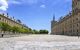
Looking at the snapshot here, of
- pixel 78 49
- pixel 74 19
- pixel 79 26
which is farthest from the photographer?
pixel 74 19

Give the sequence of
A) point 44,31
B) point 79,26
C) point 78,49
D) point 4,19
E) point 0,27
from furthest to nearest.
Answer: point 44,31 → point 4,19 → point 79,26 → point 0,27 → point 78,49

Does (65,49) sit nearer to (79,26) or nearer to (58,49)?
(58,49)

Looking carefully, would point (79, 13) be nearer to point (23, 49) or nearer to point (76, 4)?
point (76, 4)

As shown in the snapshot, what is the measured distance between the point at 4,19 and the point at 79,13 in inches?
1488

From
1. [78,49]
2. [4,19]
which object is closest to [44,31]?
[4,19]

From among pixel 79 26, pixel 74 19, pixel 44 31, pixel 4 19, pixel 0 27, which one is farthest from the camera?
pixel 44 31

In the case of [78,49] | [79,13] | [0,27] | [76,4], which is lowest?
[78,49]

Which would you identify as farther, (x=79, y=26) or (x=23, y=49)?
(x=79, y=26)

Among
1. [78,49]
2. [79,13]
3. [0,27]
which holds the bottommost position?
[78,49]

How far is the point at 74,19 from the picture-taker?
270 ft

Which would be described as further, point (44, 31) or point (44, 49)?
point (44, 31)

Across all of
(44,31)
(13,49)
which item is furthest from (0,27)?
(44,31)

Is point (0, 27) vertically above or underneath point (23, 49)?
above

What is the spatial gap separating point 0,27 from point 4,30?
9.43ft
